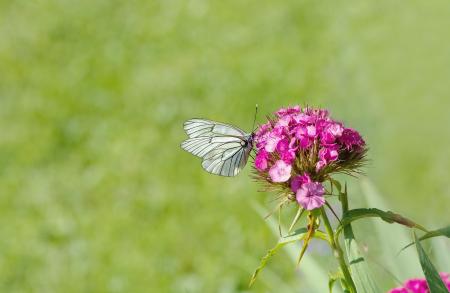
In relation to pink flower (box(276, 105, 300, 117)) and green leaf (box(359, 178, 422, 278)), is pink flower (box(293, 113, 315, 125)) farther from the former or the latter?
green leaf (box(359, 178, 422, 278))

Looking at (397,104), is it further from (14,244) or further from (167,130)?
(14,244)

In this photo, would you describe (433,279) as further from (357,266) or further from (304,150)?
(304,150)

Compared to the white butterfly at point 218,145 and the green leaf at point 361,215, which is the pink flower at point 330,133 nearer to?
the green leaf at point 361,215

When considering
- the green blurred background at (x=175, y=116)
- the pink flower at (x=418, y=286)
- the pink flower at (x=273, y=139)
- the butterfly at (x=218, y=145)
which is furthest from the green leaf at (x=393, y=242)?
the pink flower at (x=273, y=139)

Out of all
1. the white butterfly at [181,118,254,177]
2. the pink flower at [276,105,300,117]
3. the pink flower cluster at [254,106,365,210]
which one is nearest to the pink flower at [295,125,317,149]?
the pink flower cluster at [254,106,365,210]

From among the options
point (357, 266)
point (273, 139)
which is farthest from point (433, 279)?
point (273, 139)
